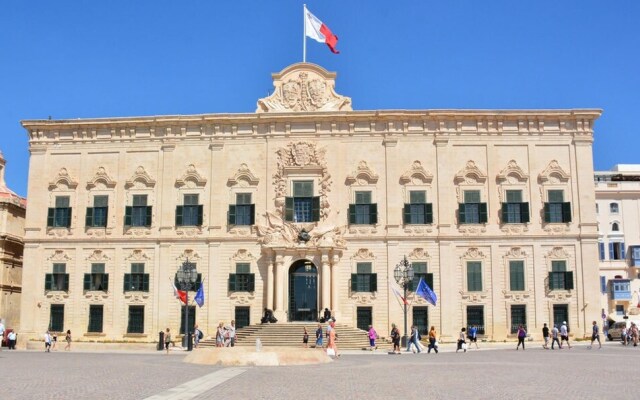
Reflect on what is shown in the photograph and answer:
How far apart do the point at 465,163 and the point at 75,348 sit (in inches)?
990

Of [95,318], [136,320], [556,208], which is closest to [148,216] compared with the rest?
[136,320]

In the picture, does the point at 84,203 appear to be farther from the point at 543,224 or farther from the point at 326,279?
the point at 543,224

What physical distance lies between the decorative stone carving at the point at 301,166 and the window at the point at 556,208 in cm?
1285

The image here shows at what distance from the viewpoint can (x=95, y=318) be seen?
4356 centimetres

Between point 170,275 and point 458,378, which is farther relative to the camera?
point 170,275

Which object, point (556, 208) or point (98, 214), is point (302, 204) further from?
point (556, 208)

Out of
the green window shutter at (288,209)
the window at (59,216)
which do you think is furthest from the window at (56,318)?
the green window shutter at (288,209)

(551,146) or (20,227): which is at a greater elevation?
(551,146)

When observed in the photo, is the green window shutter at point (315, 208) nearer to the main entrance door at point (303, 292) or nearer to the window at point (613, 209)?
the main entrance door at point (303, 292)

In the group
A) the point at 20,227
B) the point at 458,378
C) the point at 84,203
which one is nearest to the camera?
the point at 458,378

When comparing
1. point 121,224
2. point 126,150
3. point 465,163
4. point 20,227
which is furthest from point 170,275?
point 465,163

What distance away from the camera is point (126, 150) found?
45.1 m

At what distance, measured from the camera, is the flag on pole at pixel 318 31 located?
44.5 metres

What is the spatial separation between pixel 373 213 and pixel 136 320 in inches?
607
